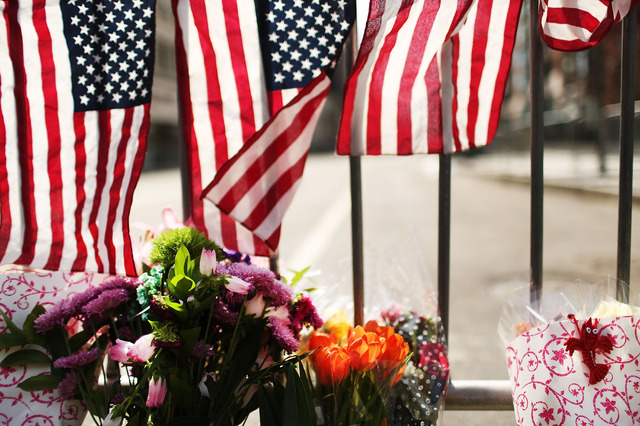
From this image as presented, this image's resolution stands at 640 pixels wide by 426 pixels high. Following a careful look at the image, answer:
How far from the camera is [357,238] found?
1935 mm

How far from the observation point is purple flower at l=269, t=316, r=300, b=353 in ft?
4.93

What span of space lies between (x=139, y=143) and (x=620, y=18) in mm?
1512

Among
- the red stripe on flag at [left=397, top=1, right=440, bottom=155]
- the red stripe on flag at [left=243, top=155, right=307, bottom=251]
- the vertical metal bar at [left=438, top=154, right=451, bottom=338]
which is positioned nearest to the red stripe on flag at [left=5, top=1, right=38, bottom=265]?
the red stripe on flag at [left=243, top=155, right=307, bottom=251]

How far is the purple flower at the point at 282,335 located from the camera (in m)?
1.50

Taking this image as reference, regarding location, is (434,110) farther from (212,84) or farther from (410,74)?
(212,84)

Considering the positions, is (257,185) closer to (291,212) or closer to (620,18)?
(620,18)

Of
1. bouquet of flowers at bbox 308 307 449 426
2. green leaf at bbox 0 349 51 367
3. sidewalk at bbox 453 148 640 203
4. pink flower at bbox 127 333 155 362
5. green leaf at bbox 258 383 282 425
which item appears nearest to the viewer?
pink flower at bbox 127 333 155 362

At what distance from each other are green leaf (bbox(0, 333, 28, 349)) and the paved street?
2.71 feet

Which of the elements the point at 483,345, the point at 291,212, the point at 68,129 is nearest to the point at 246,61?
the point at 68,129

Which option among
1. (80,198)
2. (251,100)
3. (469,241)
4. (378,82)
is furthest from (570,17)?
(469,241)

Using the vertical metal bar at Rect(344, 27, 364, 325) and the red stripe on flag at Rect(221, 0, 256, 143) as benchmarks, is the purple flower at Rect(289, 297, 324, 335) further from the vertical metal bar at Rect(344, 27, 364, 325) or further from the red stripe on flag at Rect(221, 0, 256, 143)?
the red stripe on flag at Rect(221, 0, 256, 143)

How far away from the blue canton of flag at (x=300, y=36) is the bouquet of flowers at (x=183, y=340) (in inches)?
25.9

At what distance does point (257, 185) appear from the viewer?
72.7 inches

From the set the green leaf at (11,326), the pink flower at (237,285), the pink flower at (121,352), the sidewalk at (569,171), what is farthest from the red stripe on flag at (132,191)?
the sidewalk at (569,171)
